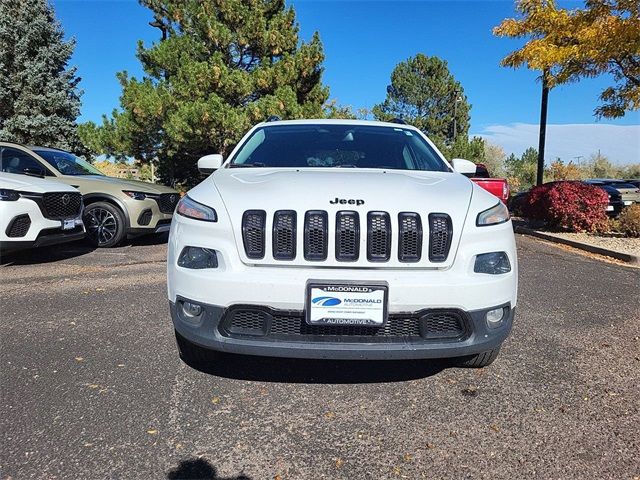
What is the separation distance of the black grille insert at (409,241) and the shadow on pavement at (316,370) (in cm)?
91

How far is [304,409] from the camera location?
270 centimetres

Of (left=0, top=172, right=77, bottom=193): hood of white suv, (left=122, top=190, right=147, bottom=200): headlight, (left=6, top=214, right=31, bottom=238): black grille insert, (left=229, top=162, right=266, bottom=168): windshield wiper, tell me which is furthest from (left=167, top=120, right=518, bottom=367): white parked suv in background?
(left=122, top=190, right=147, bottom=200): headlight

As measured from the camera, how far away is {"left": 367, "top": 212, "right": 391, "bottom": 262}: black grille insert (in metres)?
2.59

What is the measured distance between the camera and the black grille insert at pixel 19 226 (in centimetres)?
579

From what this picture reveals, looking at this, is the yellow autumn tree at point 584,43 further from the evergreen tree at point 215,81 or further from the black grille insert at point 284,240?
the black grille insert at point 284,240

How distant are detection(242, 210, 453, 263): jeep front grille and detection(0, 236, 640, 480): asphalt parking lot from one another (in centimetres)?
85

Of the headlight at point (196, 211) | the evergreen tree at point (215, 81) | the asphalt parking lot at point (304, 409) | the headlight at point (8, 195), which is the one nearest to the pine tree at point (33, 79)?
the evergreen tree at point (215, 81)

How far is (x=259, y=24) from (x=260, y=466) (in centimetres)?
1539

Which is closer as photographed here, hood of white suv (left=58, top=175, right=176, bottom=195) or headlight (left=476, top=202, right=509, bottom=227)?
headlight (left=476, top=202, right=509, bottom=227)

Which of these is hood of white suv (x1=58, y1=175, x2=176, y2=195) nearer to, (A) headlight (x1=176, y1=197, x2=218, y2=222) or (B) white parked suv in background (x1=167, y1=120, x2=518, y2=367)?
(A) headlight (x1=176, y1=197, x2=218, y2=222)

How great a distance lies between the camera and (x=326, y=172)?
10.6 ft

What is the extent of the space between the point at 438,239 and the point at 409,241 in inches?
6.1

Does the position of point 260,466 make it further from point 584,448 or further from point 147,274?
point 147,274

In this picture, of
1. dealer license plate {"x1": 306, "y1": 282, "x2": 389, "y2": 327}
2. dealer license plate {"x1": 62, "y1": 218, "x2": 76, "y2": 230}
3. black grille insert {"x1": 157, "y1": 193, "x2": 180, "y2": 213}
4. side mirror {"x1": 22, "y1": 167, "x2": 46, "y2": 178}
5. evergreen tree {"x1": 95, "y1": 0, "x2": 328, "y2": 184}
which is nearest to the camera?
dealer license plate {"x1": 306, "y1": 282, "x2": 389, "y2": 327}
